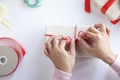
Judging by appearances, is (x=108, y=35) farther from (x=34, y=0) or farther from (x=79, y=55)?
(x=34, y=0)

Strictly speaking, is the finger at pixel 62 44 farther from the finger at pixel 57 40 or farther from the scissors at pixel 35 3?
the scissors at pixel 35 3

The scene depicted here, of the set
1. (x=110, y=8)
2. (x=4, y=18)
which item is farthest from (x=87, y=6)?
(x=4, y=18)

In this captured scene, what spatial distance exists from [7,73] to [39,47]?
10cm

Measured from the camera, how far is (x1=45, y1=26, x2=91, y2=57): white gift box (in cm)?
66

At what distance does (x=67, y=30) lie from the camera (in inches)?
26.3

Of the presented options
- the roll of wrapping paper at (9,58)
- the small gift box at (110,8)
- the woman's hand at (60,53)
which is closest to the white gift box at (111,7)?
the small gift box at (110,8)

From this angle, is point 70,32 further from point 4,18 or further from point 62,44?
point 4,18

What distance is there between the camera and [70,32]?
666 millimetres

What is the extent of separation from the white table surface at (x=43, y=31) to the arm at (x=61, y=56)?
0.05 metres

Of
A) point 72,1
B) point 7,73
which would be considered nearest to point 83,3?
point 72,1

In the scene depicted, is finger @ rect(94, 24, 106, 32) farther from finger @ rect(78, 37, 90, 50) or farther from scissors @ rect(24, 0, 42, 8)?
scissors @ rect(24, 0, 42, 8)

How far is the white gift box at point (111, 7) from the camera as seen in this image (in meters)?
0.65

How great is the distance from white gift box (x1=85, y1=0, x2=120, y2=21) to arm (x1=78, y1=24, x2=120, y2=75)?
32 mm

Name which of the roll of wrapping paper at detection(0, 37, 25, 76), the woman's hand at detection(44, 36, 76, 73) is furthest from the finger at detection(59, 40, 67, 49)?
the roll of wrapping paper at detection(0, 37, 25, 76)
